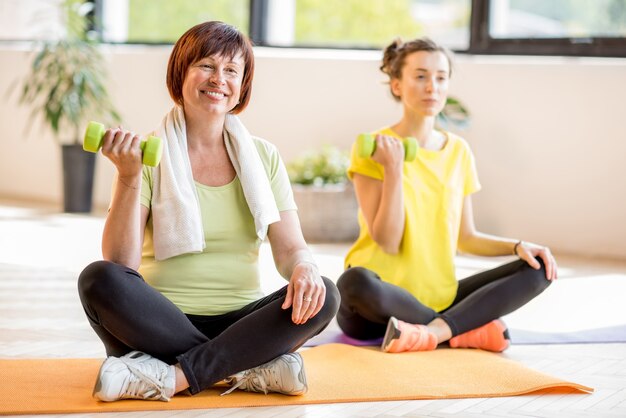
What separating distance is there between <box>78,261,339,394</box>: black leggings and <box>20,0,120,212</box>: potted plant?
3.77 metres

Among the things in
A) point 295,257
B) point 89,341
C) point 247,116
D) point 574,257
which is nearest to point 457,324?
point 295,257

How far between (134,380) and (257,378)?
0.86 ft

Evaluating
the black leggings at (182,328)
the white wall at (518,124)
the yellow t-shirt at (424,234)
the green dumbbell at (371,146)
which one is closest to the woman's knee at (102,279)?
the black leggings at (182,328)

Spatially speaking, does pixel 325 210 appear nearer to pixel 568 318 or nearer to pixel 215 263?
pixel 568 318

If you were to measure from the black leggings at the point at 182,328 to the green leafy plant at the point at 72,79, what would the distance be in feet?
12.4

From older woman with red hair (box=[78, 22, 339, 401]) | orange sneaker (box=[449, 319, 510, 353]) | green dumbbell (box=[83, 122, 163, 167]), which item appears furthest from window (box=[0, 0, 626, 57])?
green dumbbell (box=[83, 122, 163, 167])

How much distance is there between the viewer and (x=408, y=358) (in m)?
2.58

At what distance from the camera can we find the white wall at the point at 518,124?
4.81 m

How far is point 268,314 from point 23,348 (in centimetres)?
80

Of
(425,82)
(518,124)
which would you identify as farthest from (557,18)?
(425,82)

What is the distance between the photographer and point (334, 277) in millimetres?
3832

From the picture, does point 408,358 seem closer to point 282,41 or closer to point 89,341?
point 89,341

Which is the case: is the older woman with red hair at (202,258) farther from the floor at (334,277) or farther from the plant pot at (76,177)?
the plant pot at (76,177)

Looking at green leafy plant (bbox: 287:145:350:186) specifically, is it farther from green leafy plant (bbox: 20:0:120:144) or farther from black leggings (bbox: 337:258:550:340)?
black leggings (bbox: 337:258:550:340)
